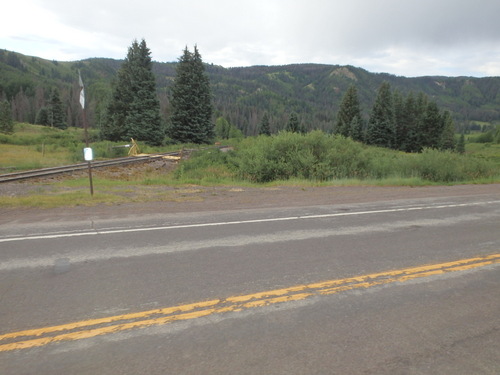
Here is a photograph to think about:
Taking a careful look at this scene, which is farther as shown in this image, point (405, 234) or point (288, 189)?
point (288, 189)

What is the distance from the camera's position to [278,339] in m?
3.36

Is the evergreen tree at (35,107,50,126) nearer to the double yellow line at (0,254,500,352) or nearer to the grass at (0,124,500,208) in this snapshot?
the grass at (0,124,500,208)

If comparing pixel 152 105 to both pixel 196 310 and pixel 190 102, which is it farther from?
pixel 196 310

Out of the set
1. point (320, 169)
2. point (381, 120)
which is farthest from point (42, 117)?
point (320, 169)

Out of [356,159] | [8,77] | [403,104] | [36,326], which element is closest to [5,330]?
[36,326]

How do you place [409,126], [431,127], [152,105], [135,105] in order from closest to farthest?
[135,105]
[152,105]
[431,127]
[409,126]

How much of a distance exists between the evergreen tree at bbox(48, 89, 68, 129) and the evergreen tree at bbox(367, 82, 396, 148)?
76500 mm

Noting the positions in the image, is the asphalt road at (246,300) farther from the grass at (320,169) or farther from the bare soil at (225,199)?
the grass at (320,169)

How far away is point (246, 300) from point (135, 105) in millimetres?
37246

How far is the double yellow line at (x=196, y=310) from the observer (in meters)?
3.31

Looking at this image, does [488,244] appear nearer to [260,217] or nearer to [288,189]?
[260,217]

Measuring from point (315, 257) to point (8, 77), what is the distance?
632 feet

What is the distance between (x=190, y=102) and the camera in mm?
40438

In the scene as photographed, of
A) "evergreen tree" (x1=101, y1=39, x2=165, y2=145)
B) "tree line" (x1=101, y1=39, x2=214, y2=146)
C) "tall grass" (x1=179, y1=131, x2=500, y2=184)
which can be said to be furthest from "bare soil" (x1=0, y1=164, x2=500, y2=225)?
"tree line" (x1=101, y1=39, x2=214, y2=146)
